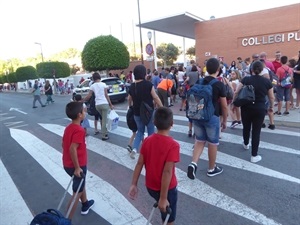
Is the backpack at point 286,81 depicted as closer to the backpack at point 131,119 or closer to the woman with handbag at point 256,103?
the woman with handbag at point 256,103

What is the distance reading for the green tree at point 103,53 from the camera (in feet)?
79.5

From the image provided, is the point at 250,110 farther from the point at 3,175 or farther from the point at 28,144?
the point at 28,144

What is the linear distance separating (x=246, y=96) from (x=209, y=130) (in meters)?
1.12

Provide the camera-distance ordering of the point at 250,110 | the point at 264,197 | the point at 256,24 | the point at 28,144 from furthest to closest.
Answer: the point at 256,24 → the point at 28,144 → the point at 250,110 → the point at 264,197

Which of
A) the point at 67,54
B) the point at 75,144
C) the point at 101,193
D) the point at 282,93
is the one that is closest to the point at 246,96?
the point at 101,193

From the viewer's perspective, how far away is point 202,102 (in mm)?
3969

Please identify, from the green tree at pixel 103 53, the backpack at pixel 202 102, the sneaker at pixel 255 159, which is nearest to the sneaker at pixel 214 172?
the sneaker at pixel 255 159

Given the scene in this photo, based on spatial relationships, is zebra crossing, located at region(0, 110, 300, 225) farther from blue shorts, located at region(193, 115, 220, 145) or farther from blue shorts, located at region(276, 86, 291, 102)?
blue shorts, located at region(276, 86, 291, 102)

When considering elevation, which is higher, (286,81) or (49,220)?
(286,81)

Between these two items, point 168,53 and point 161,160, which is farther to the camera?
point 168,53

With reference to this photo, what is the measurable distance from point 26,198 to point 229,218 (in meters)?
3.08

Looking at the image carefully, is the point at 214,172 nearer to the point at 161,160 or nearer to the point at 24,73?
the point at 161,160

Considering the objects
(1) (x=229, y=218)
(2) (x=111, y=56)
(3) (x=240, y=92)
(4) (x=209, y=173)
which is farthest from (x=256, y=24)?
(1) (x=229, y=218)

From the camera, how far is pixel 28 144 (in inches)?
303
